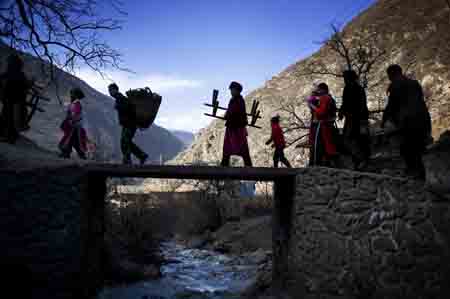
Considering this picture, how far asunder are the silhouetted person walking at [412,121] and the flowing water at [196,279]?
193 inches

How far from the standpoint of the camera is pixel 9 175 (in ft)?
18.1

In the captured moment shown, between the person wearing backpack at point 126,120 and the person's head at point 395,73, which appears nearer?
the person's head at point 395,73

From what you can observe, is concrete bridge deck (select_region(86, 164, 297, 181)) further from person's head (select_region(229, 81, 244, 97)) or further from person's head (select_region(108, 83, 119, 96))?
person's head (select_region(229, 81, 244, 97))

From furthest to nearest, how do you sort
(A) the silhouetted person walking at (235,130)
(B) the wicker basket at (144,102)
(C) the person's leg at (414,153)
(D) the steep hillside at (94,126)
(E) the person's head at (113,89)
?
(D) the steep hillside at (94,126), (A) the silhouetted person walking at (235,130), (E) the person's head at (113,89), (B) the wicker basket at (144,102), (C) the person's leg at (414,153)

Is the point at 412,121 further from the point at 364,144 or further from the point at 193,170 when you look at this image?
the point at 193,170

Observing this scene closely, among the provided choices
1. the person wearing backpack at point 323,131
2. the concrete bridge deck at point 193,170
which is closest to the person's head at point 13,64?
the concrete bridge deck at point 193,170

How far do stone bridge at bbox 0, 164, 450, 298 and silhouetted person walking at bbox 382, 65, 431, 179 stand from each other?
1.09 ft

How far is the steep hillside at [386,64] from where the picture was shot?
26.3 metres

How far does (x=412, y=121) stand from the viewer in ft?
15.9

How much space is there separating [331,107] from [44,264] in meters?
5.22

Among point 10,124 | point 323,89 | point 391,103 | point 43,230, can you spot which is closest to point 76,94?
point 10,124

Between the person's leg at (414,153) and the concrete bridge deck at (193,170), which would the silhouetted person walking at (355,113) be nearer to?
the person's leg at (414,153)

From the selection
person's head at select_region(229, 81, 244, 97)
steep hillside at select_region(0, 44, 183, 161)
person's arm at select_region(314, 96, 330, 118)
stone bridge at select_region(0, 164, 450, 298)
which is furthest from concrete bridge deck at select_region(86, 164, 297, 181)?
steep hillside at select_region(0, 44, 183, 161)

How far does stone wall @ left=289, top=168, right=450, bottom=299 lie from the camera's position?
4777 millimetres
